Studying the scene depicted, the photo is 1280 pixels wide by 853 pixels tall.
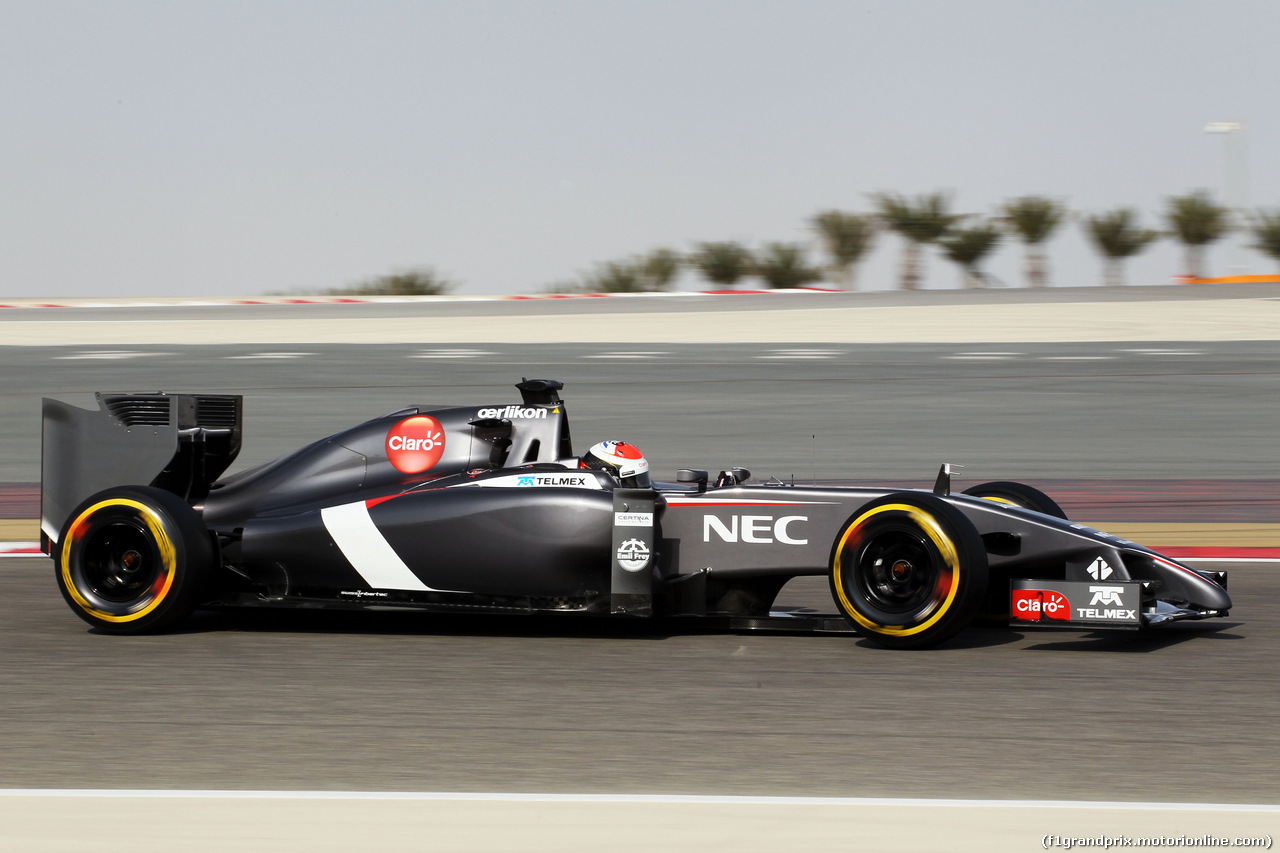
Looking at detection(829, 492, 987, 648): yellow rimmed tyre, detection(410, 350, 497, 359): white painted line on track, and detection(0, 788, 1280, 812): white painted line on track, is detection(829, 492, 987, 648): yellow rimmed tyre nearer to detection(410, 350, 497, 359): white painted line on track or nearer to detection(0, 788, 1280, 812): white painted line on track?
detection(0, 788, 1280, 812): white painted line on track

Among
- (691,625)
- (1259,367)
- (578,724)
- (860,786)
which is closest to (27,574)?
(691,625)

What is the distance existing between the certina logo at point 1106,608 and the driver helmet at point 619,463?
6.30 ft

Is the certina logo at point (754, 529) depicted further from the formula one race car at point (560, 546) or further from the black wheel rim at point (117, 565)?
the black wheel rim at point (117, 565)

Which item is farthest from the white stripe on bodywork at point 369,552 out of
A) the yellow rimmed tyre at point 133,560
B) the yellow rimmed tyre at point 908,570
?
the yellow rimmed tyre at point 908,570

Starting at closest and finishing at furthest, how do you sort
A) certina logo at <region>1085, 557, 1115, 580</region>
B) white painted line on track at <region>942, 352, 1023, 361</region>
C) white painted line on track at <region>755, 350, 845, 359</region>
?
certina logo at <region>1085, 557, 1115, 580</region> → white painted line on track at <region>942, 352, 1023, 361</region> → white painted line on track at <region>755, 350, 845, 359</region>

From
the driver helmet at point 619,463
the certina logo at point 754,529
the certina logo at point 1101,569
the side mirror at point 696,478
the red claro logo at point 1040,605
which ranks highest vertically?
the driver helmet at point 619,463

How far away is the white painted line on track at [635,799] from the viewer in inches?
151

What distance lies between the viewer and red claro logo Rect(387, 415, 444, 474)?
23.1ft

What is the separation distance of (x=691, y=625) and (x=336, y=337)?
65.0ft

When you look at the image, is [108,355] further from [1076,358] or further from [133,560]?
[133,560]

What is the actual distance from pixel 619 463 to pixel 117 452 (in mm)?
2345

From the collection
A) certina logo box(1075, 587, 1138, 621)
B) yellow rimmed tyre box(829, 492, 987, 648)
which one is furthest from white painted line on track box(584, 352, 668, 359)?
certina logo box(1075, 587, 1138, 621)

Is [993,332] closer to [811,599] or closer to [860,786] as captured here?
[811,599]

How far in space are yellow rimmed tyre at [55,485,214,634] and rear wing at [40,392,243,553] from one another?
44 centimetres
